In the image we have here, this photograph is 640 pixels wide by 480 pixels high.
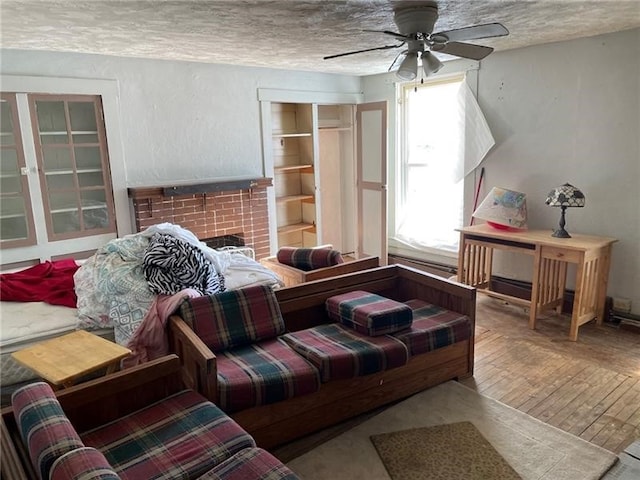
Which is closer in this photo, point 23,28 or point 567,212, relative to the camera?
point 23,28

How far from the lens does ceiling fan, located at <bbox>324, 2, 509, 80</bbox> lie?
2.69 metres

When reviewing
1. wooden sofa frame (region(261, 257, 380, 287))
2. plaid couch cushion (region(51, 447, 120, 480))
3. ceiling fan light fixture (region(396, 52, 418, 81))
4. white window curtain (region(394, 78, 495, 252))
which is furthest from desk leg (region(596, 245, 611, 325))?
plaid couch cushion (region(51, 447, 120, 480))

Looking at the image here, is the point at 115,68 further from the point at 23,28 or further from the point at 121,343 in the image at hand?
the point at 121,343

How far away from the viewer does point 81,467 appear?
1.39 metres

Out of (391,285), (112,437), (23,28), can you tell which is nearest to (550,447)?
(391,285)

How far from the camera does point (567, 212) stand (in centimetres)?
416

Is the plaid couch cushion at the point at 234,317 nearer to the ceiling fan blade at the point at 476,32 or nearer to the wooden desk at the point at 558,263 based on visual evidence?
the ceiling fan blade at the point at 476,32

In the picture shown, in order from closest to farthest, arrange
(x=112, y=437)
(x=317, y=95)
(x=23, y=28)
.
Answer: (x=112, y=437), (x=23, y=28), (x=317, y=95)

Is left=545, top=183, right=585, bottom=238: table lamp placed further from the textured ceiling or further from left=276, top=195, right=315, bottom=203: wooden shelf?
left=276, top=195, right=315, bottom=203: wooden shelf

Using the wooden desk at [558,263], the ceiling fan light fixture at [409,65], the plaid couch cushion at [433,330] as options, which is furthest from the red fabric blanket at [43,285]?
the wooden desk at [558,263]

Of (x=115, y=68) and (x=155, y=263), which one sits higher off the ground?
(x=115, y=68)

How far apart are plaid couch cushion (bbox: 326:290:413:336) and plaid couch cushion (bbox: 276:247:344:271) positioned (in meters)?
0.68

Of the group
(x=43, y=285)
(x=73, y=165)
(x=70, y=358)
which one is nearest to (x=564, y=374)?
(x=70, y=358)

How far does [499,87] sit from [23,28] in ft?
12.7
